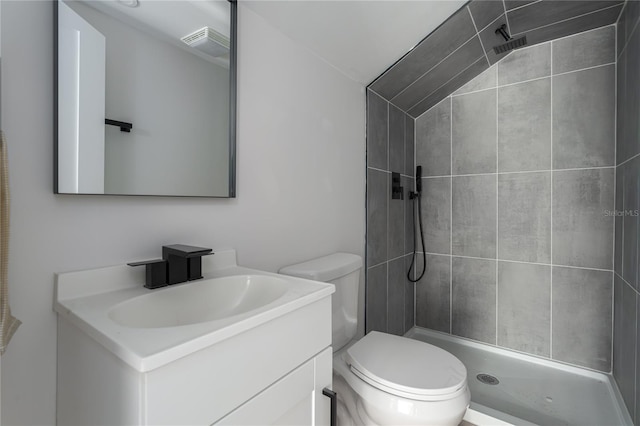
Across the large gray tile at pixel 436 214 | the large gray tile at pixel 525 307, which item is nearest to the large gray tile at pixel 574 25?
the large gray tile at pixel 436 214

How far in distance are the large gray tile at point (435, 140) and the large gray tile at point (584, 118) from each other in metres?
0.66

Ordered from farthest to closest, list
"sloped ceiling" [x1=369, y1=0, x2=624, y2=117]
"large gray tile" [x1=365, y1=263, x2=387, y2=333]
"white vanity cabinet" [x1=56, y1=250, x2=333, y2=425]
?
"large gray tile" [x1=365, y1=263, x2=387, y2=333]
"sloped ceiling" [x1=369, y1=0, x2=624, y2=117]
"white vanity cabinet" [x1=56, y1=250, x2=333, y2=425]

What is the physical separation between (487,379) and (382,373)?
116 cm

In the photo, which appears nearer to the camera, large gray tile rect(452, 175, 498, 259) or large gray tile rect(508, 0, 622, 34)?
large gray tile rect(508, 0, 622, 34)

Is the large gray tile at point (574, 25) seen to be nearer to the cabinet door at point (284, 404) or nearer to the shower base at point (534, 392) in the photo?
the shower base at point (534, 392)

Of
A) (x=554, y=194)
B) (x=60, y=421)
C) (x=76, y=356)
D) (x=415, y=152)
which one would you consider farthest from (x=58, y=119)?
(x=554, y=194)

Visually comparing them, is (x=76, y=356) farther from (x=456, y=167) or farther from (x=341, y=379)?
(x=456, y=167)

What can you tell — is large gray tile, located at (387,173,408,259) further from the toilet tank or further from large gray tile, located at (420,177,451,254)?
the toilet tank

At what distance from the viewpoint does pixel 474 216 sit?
2.34 meters

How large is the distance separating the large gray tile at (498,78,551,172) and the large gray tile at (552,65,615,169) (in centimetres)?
5

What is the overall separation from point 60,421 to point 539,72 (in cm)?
287

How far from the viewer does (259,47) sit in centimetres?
130

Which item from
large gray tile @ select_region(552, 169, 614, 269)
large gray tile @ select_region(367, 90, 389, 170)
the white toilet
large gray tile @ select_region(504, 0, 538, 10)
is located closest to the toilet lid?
the white toilet

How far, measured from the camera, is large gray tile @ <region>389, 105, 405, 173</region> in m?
2.23
